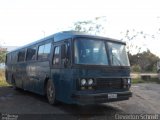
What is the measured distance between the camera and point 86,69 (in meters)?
9.74

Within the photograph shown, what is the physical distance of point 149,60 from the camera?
87312 millimetres

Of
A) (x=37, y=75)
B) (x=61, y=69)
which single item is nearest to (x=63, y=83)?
(x=61, y=69)

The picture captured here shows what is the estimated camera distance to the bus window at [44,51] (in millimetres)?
12475

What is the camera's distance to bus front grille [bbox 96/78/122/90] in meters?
9.87

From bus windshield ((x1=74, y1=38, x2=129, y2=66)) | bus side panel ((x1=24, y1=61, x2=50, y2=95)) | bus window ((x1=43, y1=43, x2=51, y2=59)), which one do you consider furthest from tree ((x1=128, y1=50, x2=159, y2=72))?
bus windshield ((x1=74, y1=38, x2=129, y2=66))

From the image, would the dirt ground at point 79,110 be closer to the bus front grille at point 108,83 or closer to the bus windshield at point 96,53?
the bus front grille at point 108,83

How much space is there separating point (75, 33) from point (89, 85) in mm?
1995

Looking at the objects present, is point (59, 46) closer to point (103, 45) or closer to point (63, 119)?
point (103, 45)

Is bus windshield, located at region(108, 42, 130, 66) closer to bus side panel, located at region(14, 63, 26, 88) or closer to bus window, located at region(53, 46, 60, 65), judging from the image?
bus window, located at region(53, 46, 60, 65)

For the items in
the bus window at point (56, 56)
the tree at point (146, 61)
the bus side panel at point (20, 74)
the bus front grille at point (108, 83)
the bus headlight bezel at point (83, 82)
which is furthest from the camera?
the tree at point (146, 61)

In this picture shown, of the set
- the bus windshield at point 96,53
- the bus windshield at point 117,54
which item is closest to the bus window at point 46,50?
the bus windshield at point 96,53

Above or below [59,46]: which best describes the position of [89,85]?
below

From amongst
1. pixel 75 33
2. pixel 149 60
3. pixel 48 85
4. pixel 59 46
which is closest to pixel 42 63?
pixel 48 85

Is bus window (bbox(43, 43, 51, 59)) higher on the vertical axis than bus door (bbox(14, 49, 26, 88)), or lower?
higher
